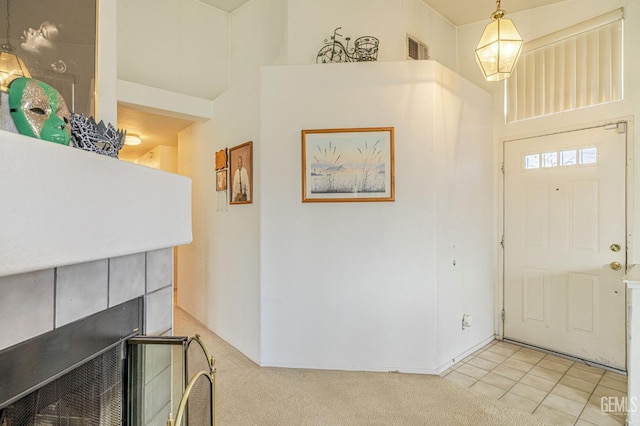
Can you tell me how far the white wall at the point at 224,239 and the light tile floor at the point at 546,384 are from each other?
6.20 feet

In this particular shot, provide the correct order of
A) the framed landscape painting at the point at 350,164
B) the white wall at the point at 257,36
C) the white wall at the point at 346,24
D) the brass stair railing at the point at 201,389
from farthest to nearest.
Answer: the white wall at the point at 257,36, the white wall at the point at 346,24, the framed landscape painting at the point at 350,164, the brass stair railing at the point at 201,389

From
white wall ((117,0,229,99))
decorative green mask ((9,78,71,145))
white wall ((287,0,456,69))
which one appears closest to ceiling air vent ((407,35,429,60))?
white wall ((287,0,456,69))

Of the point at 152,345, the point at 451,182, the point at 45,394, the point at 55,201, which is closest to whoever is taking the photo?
the point at 55,201

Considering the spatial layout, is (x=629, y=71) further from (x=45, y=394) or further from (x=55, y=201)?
(x=45, y=394)

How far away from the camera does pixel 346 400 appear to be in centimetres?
223

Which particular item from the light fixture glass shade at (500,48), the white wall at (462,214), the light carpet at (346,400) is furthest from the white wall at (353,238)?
the light fixture glass shade at (500,48)

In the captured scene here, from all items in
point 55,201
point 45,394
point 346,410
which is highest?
point 55,201

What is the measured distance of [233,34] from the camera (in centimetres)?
381

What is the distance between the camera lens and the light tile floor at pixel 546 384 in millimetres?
2137

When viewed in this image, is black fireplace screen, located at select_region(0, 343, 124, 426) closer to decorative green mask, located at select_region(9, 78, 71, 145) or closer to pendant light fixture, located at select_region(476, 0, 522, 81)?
decorative green mask, located at select_region(9, 78, 71, 145)

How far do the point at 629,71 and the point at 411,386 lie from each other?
3184 mm

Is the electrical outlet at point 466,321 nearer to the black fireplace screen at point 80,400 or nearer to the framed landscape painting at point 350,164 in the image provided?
the framed landscape painting at point 350,164

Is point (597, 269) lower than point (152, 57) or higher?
lower

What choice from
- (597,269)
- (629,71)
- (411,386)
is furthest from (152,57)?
(597,269)
